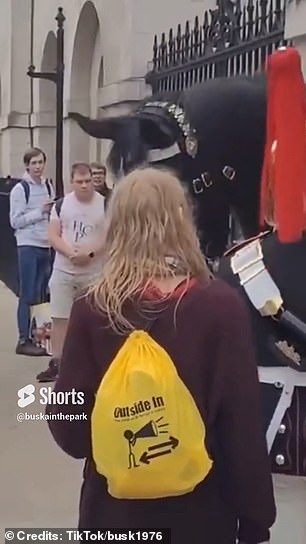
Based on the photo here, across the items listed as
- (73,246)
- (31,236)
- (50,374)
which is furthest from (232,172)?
(31,236)

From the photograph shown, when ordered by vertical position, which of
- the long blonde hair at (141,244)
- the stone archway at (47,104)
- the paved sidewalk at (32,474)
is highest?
the stone archway at (47,104)

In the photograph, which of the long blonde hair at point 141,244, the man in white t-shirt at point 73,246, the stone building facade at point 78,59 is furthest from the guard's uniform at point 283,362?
the man in white t-shirt at point 73,246

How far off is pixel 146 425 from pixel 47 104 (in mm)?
18152

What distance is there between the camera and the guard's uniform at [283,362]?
2.40 meters

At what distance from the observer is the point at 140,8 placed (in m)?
11.7

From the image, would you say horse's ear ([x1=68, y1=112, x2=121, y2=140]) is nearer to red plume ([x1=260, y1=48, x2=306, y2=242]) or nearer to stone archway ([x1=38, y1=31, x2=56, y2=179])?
red plume ([x1=260, y1=48, x2=306, y2=242])

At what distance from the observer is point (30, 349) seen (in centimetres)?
818

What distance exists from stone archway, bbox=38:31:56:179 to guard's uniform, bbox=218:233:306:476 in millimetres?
17294

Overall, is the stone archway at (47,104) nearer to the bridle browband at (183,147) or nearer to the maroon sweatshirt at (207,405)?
the bridle browband at (183,147)

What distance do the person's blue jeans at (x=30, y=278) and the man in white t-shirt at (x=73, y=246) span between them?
42.0 inches

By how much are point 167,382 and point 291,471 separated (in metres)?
0.46

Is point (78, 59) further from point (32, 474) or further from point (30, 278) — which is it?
point (32, 474)

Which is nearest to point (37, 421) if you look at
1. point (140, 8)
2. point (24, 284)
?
point (24, 284)

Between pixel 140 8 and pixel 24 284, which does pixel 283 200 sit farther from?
pixel 140 8
